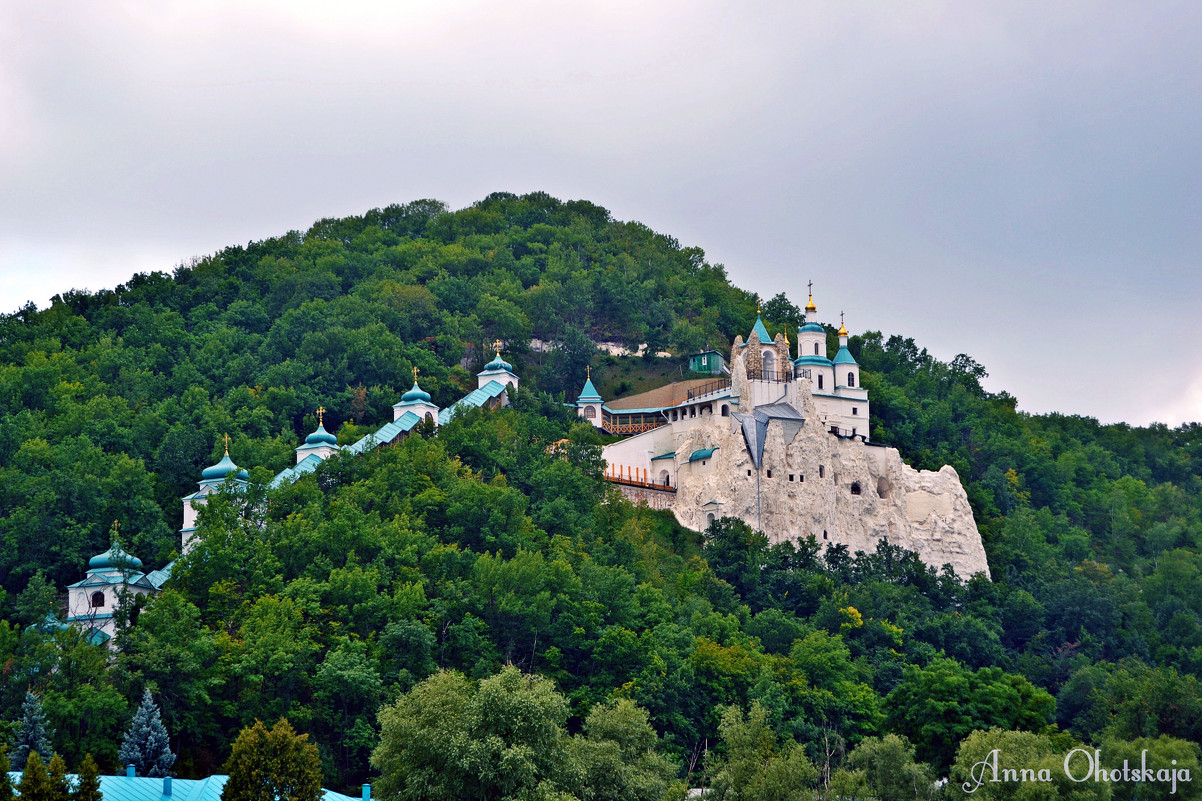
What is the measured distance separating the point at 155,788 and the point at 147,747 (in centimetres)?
253

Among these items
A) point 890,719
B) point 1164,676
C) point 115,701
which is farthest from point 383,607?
point 1164,676

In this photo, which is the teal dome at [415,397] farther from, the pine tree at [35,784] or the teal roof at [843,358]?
the pine tree at [35,784]

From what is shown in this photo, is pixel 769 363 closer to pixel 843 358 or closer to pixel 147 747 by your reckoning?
pixel 843 358

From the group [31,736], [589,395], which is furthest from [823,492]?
[31,736]

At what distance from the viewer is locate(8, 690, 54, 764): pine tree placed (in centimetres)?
3956

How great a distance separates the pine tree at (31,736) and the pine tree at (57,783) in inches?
219

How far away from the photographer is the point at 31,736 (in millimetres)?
39875

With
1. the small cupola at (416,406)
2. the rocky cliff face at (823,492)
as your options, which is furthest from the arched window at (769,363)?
the small cupola at (416,406)

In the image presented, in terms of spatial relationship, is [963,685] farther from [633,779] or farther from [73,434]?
[73,434]

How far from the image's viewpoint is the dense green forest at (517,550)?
4434 cm

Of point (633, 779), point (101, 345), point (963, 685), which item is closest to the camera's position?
point (633, 779)

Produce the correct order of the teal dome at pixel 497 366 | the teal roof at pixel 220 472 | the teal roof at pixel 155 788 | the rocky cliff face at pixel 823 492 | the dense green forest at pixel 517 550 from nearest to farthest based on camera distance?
the teal roof at pixel 155 788 < the dense green forest at pixel 517 550 < the teal roof at pixel 220 472 < the rocky cliff face at pixel 823 492 < the teal dome at pixel 497 366

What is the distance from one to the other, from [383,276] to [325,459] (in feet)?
91.1

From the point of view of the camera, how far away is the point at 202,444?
6169 centimetres
